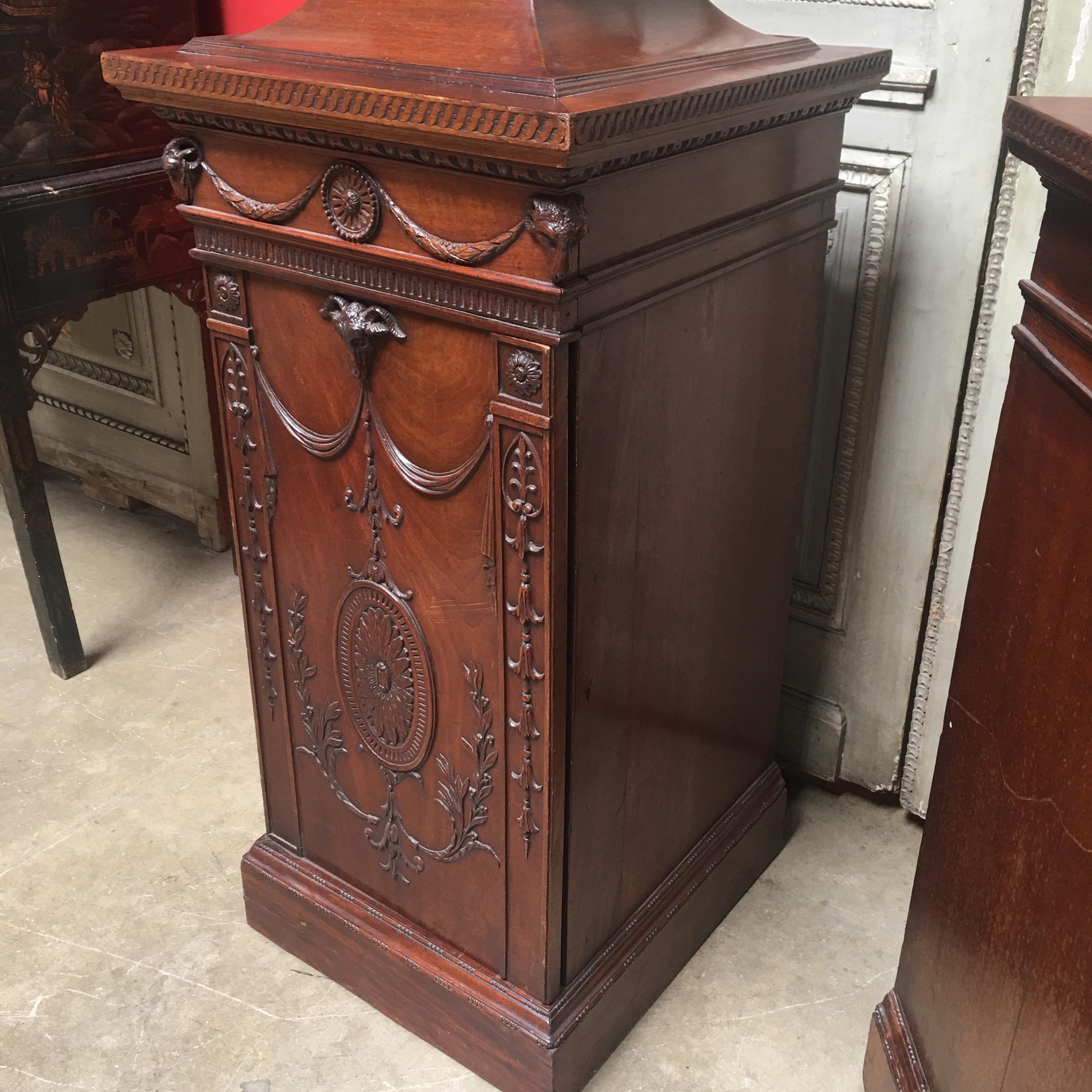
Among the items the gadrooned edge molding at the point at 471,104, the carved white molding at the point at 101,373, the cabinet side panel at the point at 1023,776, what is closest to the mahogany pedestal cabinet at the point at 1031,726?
the cabinet side panel at the point at 1023,776

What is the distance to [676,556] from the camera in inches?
58.7

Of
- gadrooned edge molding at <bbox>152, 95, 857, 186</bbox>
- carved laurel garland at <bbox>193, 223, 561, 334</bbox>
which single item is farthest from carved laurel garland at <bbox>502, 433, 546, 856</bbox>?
gadrooned edge molding at <bbox>152, 95, 857, 186</bbox>

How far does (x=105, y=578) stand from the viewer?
112 inches

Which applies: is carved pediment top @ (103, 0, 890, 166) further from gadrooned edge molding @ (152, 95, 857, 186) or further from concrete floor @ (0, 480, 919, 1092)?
concrete floor @ (0, 480, 919, 1092)

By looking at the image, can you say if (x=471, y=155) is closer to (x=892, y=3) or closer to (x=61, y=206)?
(x=892, y=3)

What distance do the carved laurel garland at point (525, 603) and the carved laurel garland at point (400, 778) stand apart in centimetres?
6

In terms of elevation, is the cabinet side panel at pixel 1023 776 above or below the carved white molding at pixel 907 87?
below

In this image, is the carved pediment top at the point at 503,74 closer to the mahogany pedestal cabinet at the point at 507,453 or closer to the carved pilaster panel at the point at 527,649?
the mahogany pedestal cabinet at the point at 507,453

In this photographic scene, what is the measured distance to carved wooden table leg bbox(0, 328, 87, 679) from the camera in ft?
7.35

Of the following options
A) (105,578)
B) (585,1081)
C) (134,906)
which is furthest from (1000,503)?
(105,578)

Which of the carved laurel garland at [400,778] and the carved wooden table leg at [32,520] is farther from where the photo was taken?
the carved wooden table leg at [32,520]

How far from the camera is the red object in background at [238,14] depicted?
235 cm

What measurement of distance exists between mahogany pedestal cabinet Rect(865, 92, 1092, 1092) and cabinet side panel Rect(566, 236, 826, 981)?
0.37 metres

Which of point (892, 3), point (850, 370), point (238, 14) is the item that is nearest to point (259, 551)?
point (850, 370)
